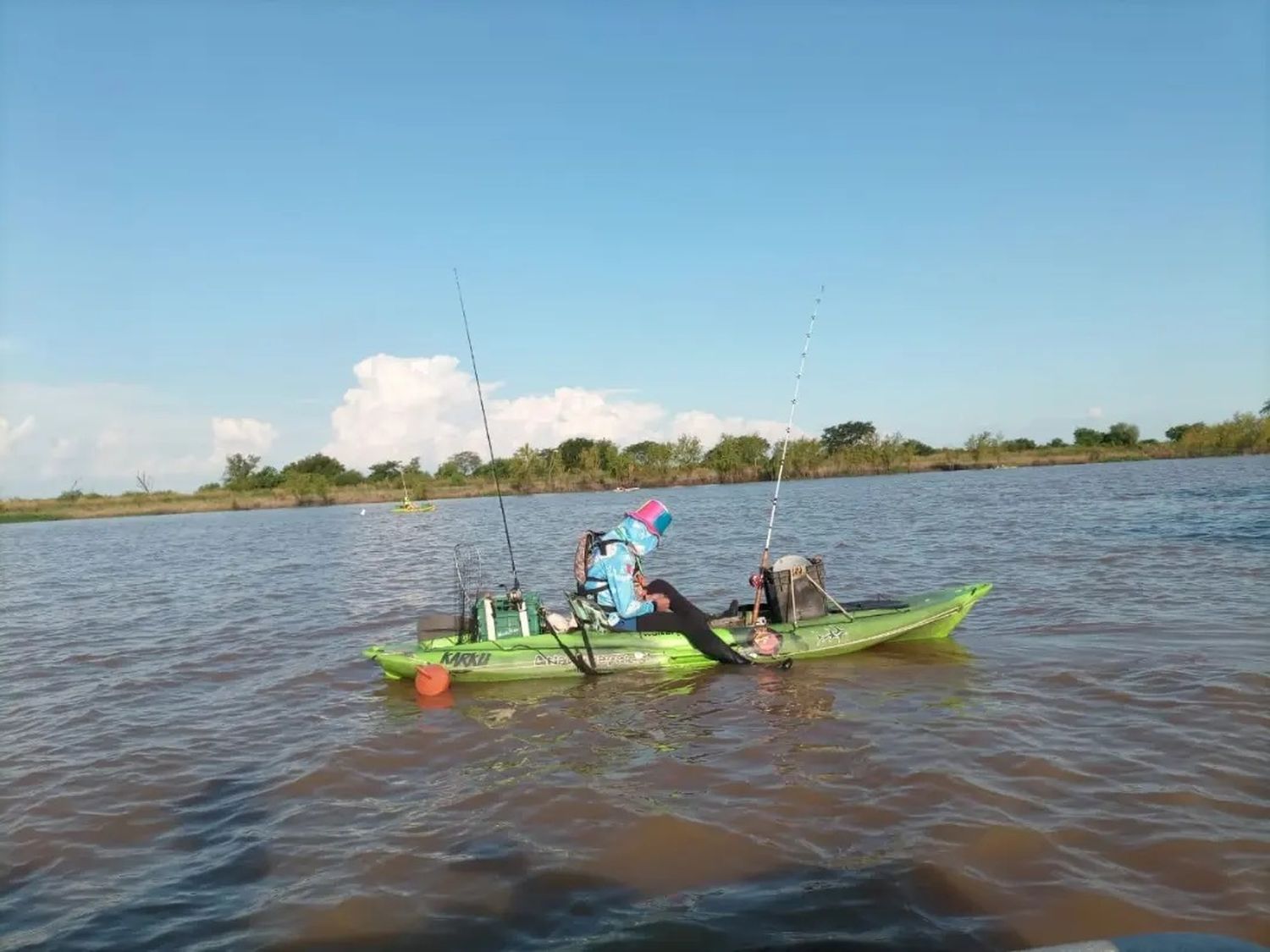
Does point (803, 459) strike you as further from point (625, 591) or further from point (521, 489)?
point (625, 591)

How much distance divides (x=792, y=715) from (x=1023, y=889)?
3609mm

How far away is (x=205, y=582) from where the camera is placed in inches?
854

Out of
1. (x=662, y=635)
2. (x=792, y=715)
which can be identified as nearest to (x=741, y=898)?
(x=792, y=715)

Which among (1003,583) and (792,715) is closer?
(792,715)

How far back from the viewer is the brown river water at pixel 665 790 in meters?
4.73

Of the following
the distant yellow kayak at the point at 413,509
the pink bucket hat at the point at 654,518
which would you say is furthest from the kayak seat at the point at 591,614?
the distant yellow kayak at the point at 413,509

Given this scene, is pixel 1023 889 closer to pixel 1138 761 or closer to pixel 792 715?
pixel 1138 761

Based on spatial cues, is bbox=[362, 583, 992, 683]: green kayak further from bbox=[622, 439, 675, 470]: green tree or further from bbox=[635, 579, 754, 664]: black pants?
bbox=[622, 439, 675, 470]: green tree

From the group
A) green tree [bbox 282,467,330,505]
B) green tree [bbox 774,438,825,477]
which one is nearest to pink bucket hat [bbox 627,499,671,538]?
green tree [bbox 774,438,825,477]

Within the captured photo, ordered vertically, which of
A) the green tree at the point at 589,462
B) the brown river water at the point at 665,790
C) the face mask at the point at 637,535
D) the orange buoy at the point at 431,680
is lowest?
the brown river water at the point at 665,790

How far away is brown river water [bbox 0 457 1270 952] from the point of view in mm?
4727

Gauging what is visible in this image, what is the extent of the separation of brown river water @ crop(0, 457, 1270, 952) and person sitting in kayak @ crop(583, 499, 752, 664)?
50cm

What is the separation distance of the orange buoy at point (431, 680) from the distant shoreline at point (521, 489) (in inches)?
2555

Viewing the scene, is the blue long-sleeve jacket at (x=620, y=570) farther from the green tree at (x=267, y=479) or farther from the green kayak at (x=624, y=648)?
the green tree at (x=267, y=479)
